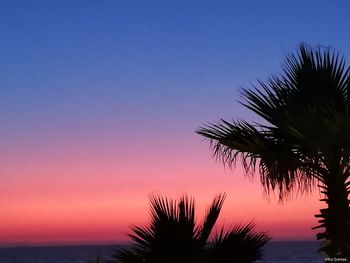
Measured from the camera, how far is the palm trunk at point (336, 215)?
30.3 feet

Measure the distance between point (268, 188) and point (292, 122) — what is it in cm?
177

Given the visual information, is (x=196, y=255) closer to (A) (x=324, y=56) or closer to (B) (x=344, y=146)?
(B) (x=344, y=146)

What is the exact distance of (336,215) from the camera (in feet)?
30.6

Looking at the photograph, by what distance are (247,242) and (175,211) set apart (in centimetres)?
147

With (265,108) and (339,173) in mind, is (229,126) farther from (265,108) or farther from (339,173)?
(339,173)

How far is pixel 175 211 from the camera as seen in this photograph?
9.16m

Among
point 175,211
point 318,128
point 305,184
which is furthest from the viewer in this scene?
point 305,184

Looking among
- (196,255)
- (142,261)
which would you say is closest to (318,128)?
(196,255)

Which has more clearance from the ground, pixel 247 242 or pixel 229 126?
pixel 229 126

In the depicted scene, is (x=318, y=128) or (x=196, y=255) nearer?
(x=318, y=128)

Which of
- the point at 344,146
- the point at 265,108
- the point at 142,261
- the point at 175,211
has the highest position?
the point at 265,108

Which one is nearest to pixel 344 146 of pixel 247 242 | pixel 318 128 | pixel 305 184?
pixel 318 128

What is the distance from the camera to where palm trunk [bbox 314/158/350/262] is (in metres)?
9.23

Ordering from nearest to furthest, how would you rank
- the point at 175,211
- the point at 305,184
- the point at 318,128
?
1. the point at 318,128
2. the point at 175,211
3. the point at 305,184
